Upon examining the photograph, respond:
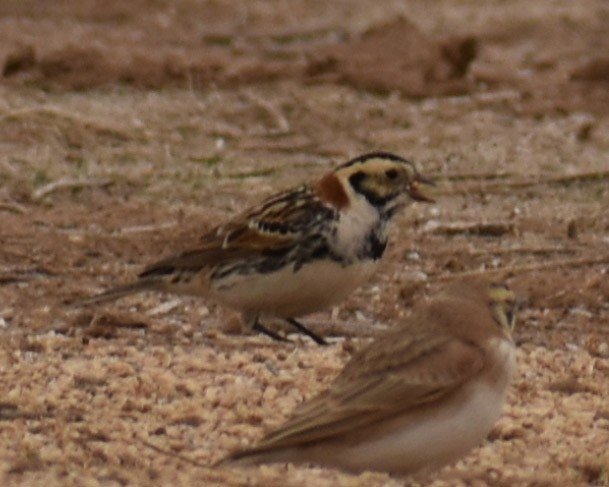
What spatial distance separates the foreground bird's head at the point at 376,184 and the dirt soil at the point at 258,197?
2.24ft

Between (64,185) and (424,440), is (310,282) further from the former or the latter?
(64,185)

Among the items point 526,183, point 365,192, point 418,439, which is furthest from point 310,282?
point 526,183

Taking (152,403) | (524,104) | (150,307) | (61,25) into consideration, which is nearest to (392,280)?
(150,307)

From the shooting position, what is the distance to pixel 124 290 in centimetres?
935

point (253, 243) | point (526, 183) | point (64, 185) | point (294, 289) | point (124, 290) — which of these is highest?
point (253, 243)

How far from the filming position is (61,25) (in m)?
17.0

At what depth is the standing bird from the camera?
8984 millimetres

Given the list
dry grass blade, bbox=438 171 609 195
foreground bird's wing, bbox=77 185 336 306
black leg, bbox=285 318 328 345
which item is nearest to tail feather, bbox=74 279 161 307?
foreground bird's wing, bbox=77 185 336 306

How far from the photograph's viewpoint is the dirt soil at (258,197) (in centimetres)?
742

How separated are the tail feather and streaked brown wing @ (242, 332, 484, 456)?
275cm

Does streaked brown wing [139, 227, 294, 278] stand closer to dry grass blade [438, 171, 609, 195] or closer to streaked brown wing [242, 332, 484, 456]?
streaked brown wing [242, 332, 484, 456]

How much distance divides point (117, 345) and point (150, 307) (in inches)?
47.4

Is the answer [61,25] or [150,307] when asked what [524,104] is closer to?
[61,25]

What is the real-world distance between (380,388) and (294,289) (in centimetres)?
245
